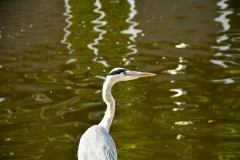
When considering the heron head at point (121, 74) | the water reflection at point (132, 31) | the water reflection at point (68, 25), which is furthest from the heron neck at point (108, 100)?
the water reflection at point (68, 25)

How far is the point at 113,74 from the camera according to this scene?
5980 millimetres

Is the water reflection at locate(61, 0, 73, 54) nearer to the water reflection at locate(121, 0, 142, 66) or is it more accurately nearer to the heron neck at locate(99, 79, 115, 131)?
the water reflection at locate(121, 0, 142, 66)

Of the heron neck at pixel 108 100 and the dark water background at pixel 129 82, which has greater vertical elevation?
the heron neck at pixel 108 100

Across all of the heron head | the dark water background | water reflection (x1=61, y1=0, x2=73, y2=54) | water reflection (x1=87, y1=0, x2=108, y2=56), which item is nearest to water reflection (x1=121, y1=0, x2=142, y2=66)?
the dark water background

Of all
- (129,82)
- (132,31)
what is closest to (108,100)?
(129,82)

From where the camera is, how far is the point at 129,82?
381 inches

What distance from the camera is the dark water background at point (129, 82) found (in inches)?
279

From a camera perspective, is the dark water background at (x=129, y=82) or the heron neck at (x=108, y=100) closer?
the heron neck at (x=108, y=100)

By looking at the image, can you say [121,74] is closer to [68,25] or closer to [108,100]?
[108,100]

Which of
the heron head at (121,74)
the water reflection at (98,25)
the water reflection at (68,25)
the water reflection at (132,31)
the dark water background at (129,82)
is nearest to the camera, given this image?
the heron head at (121,74)

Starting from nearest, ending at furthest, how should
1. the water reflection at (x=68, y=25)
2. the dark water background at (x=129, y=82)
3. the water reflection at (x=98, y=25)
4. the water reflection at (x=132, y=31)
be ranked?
the dark water background at (x=129, y=82) < the water reflection at (x=132, y=31) < the water reflection at (x=98, y=25) < the water reflection at (x=68, y=25)

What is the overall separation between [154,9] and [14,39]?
4.69 meters

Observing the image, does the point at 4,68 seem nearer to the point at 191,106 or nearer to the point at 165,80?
the point at 165,80

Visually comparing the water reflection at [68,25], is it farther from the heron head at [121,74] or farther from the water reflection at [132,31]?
the heron head at [121,74]
